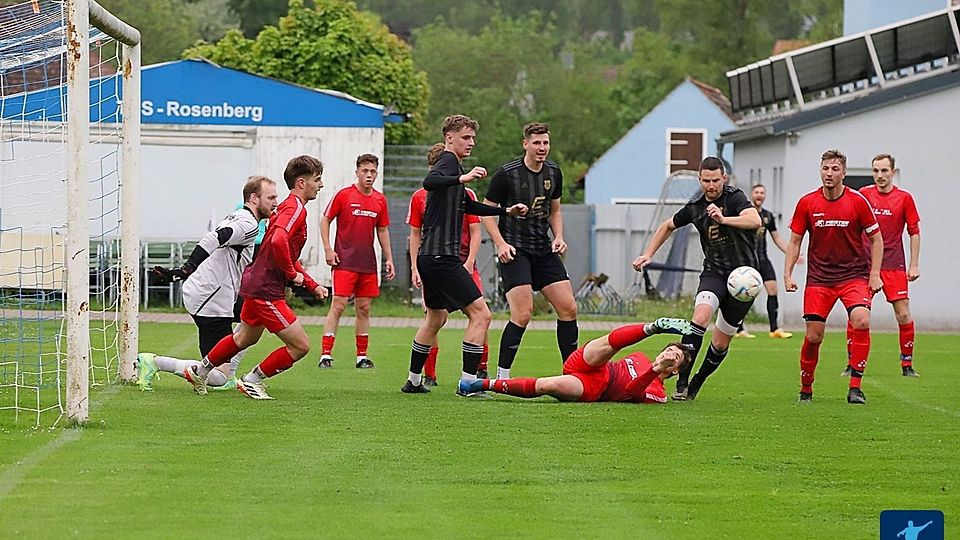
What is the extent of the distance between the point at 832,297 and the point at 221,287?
16.0ft

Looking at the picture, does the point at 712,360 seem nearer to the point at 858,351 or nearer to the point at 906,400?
the point at 858,351

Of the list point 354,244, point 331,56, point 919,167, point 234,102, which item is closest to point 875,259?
point 354,244

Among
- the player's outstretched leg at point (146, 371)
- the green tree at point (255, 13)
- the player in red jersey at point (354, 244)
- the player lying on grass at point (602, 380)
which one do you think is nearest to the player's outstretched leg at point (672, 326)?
the player lying on grass at point (602, 380)

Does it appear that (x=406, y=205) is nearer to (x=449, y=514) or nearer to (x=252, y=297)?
(x=252, y=297)

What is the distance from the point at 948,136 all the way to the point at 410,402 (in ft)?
50.4

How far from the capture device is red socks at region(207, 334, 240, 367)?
1114cm

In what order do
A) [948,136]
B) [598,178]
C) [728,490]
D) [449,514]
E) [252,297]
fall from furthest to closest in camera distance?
[598,178] < [948,136] < [252,297] < [728,490] < [449,514]

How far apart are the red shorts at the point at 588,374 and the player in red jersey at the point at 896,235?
4.68 meters

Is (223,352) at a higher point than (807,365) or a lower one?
higher

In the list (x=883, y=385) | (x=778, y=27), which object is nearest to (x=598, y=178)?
(x=778, y=27)

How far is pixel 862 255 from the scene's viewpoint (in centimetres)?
1175

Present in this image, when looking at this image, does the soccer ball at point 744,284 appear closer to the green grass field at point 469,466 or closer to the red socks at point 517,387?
the green grass field at point 469,466

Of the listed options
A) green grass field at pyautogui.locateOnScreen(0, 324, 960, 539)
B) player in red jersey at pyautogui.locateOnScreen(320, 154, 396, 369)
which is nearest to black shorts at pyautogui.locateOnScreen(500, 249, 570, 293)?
green grass field at pyautogui.locateOnScreen(0, 324, 960, 539)

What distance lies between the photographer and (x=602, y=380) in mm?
10906
